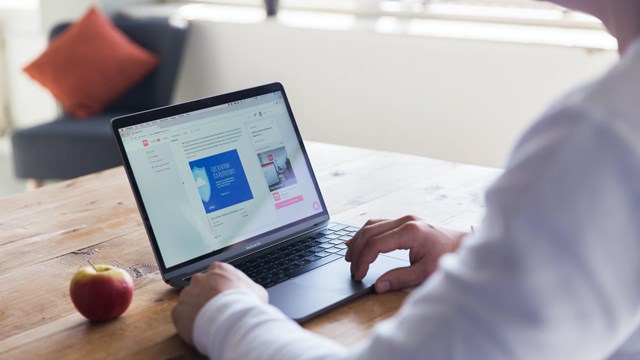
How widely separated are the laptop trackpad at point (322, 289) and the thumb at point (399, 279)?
0.06ft

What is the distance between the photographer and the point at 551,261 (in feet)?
2.30

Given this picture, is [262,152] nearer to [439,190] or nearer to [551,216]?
[439,190]

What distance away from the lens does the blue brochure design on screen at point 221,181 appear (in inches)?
55.4

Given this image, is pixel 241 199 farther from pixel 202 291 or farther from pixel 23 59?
pixel 23 59

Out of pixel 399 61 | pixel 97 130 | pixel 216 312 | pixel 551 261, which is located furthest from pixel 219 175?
pixel 97 130

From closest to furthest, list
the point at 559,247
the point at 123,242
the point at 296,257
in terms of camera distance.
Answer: the point at 559,247
the point at 296,257
the point at 123,242

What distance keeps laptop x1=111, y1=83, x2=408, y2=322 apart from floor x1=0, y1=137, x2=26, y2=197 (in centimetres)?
312

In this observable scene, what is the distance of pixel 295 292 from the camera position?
1.28 m

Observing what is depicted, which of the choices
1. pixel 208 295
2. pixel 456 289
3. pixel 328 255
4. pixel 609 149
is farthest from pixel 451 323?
pixel 328 255

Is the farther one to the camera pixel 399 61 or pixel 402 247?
pixel 399 61

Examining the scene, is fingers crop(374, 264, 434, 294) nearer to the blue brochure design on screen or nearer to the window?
the blue brochure design on screen

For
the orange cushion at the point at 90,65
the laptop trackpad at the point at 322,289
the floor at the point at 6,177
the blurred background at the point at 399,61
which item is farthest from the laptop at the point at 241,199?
the floor at the point at 6,177

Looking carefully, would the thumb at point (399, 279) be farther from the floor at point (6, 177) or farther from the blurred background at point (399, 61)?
the floor at point (6, 177)

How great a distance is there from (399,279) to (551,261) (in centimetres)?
62
